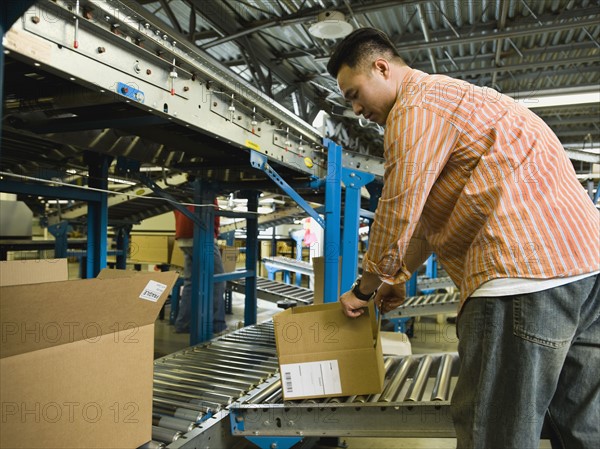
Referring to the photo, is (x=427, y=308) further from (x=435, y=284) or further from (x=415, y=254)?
(x=415, y=254)

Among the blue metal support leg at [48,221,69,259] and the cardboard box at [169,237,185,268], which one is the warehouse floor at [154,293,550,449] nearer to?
the cardboard box at [169,237,185,268]

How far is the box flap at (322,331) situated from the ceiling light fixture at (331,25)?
2938mm

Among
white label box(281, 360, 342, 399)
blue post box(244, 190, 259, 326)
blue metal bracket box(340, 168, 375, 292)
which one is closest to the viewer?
white label box(281, 360, 342, 399)

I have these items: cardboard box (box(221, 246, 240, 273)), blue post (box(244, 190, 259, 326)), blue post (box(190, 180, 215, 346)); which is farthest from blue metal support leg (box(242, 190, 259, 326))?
cardboard box (box(221, 246, 240, 273))

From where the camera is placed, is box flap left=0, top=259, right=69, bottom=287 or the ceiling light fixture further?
the ceiling light fixture

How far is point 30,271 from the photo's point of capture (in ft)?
5.70

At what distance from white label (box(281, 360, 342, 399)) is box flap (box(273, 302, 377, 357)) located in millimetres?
95

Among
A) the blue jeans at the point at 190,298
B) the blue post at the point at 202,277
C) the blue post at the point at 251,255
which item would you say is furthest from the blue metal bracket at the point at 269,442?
the blue jeans at the point at 190,298

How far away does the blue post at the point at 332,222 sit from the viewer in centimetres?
357

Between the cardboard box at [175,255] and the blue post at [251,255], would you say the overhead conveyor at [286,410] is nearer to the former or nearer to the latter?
the blue post at [251,255]

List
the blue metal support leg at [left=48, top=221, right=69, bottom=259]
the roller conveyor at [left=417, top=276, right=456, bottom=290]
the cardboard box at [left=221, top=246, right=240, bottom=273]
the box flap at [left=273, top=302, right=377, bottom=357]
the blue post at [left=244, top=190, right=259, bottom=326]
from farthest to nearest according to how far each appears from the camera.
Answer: the roller conveyor at [left=417, top=276, right=456, bottom=290] < the cardboard box at [left=221, top=246, right=240, bottom=273] < the blue metal support leg at [left=48, top=221, right=69, bottom=259] < the blue post at [left=244, top=190, right=259, bottom=326] < the box flap at [left=273, top=302, right=377, bottom=357]

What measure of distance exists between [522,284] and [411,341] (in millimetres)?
5579

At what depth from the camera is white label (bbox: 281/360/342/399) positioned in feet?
6.64

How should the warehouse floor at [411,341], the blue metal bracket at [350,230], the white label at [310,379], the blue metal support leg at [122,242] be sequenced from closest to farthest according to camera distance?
the white label at [310,379], the warehouse floor at [411,341], the blue metal bracket at [350,230], the blue metal support leg at [122,242]
